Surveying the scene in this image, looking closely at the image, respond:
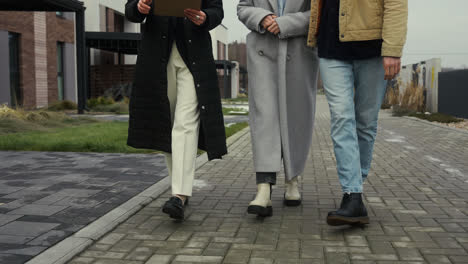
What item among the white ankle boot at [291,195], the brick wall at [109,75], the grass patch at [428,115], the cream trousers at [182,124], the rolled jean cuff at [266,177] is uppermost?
the brick wall at [109,75]

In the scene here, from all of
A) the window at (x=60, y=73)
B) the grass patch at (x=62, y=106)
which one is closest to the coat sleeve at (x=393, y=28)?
the grass patch at (x=62, y=106)

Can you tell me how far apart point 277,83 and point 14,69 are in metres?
18.4

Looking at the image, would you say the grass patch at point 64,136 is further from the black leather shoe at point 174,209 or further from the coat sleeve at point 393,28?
the coat sleeve at point 393,28

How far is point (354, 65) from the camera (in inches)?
151

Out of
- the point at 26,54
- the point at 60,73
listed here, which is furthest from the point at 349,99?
the point at 60,73

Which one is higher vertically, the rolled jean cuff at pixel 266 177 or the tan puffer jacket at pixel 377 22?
the tan puffer jacket at pixel 377 22

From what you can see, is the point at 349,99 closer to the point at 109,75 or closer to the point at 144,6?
the point at 144,6

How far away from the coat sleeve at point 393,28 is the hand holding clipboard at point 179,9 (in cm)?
125

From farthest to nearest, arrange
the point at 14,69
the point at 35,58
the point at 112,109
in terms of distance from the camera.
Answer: the point at 35,58 < the point at 14,69 < the point at 112,109

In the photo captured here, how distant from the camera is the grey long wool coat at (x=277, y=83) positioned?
409 cm

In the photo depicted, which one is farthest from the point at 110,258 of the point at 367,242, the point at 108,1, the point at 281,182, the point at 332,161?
the point at 108,1

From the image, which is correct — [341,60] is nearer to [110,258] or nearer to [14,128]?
[110,258]

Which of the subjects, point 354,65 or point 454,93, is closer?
point 354,65

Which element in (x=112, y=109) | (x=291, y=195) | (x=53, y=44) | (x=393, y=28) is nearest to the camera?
(x=393, y=28)
